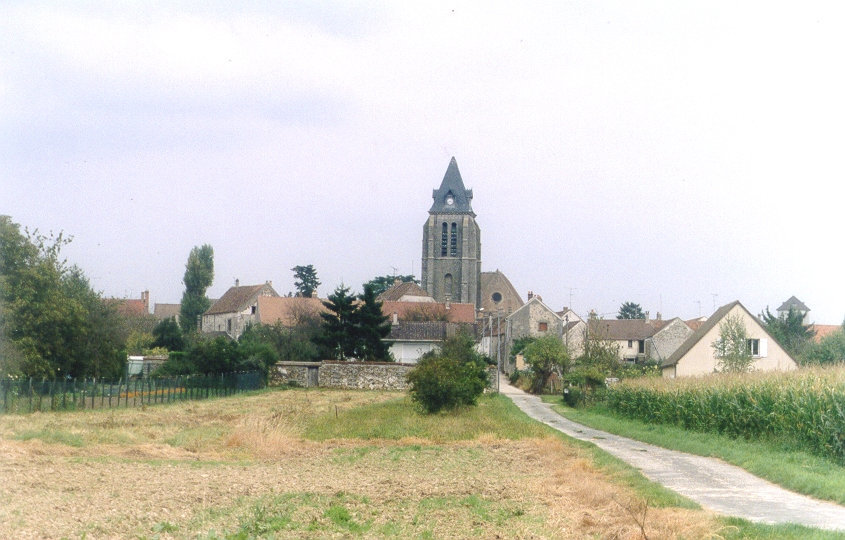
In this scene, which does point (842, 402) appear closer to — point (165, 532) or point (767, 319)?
point (165, 532)

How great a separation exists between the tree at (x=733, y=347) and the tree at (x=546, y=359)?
14618 millimetres

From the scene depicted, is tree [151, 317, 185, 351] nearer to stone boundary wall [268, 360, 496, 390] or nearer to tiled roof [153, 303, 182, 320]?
stone boundary wall [268, 360, 496, 390]

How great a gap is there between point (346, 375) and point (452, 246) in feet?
238

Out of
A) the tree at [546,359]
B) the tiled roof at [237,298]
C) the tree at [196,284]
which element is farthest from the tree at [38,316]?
the tree at [196,284]

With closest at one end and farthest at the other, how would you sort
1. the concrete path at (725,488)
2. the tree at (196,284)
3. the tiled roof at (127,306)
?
the concrete path at (725,488)
the tiled roof at (127,306)
the tree at (196,284)

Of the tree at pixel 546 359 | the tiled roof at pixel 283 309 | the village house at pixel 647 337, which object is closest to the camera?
the tree at pixel 546 359

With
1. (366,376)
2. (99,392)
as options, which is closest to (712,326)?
(366,376)

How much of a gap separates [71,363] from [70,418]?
12546mm

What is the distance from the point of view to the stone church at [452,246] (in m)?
134

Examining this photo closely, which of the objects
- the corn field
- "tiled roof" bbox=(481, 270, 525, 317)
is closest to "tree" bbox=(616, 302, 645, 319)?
"tiled roof" bbox=(481, 270, 525, 317)

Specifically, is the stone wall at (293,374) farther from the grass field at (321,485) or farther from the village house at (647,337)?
the grass field at (321,485)

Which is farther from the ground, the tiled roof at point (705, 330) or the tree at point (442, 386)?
the tiled roof at point (705, 330)

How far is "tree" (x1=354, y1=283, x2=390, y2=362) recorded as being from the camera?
7369cm

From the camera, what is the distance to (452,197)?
13625cm
